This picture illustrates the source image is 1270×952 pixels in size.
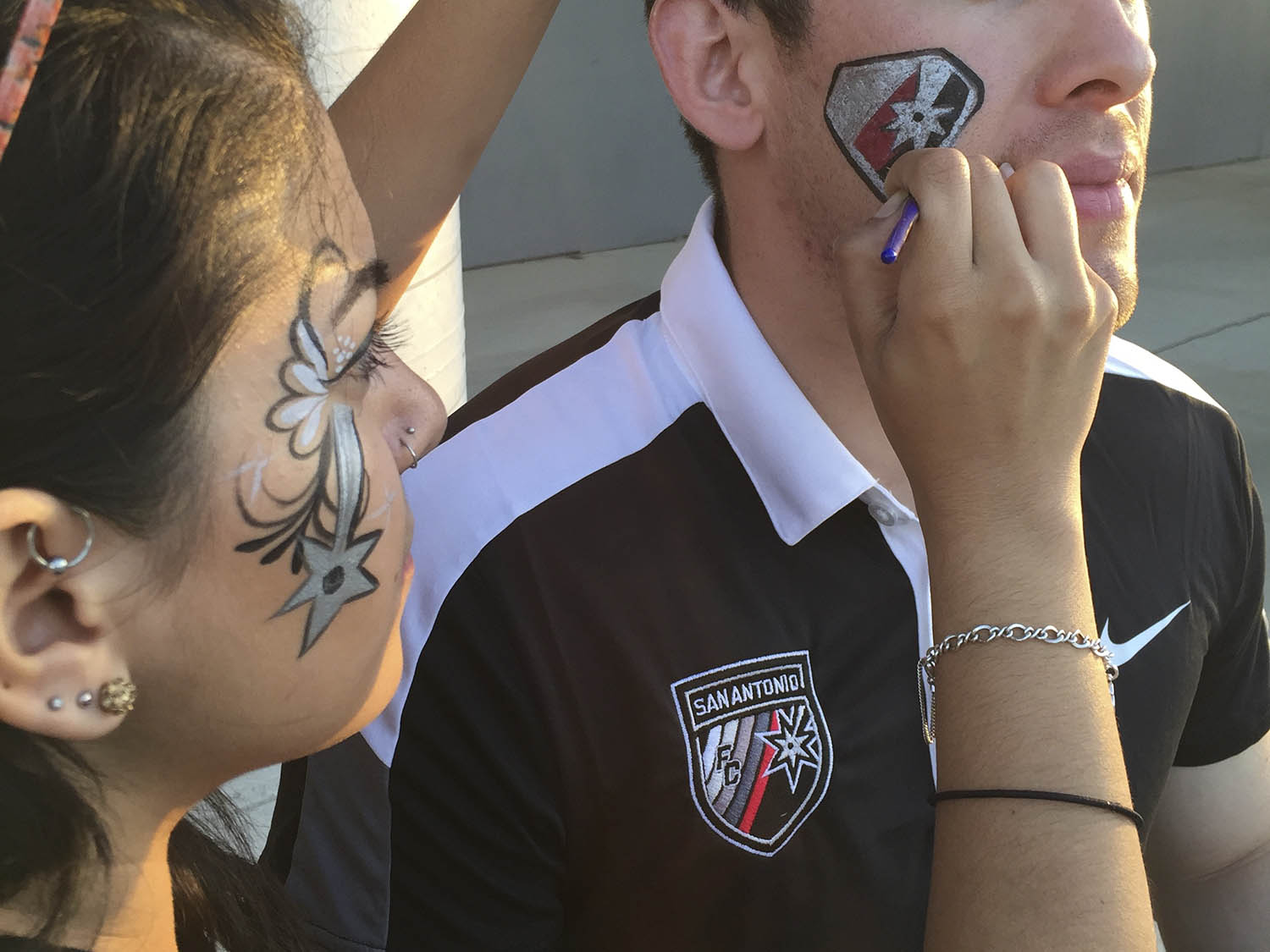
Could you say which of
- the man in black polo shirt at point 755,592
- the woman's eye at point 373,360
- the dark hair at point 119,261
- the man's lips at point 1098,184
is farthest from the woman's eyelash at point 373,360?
the man's lips at point 1098,184

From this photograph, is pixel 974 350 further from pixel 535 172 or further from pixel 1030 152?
pixel 535 172

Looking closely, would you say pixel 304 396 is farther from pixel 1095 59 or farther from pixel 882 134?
pixel 1095 59

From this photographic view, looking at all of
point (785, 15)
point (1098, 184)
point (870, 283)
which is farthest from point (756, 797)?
point (785, 15)

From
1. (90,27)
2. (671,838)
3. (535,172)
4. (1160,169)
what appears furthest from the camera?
(1160,169)

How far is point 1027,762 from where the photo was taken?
3.19 ft

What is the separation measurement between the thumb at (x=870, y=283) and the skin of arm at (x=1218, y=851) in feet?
2.92

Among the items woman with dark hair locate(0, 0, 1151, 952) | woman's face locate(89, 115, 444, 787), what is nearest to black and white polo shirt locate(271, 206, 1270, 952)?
woman with dark hair locate(0, 0, 1151, 952)

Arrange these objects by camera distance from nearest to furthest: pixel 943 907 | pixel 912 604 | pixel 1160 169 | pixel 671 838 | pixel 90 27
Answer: pixel 90 27 → pixel 943 907 → pixel 671 838 → pixel 912 604 → pixel 1160 169

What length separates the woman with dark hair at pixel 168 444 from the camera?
772 millimetres

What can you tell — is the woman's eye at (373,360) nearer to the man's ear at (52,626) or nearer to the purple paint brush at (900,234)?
the man's ear at (52,626)

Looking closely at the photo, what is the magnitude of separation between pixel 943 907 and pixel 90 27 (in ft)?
2.82

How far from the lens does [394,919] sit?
1.36 metres

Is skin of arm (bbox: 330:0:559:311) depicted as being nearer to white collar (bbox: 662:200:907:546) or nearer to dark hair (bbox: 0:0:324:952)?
white collar (bbox: 662:200:907:546)

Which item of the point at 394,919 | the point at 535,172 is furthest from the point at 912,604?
the point at 535,172
